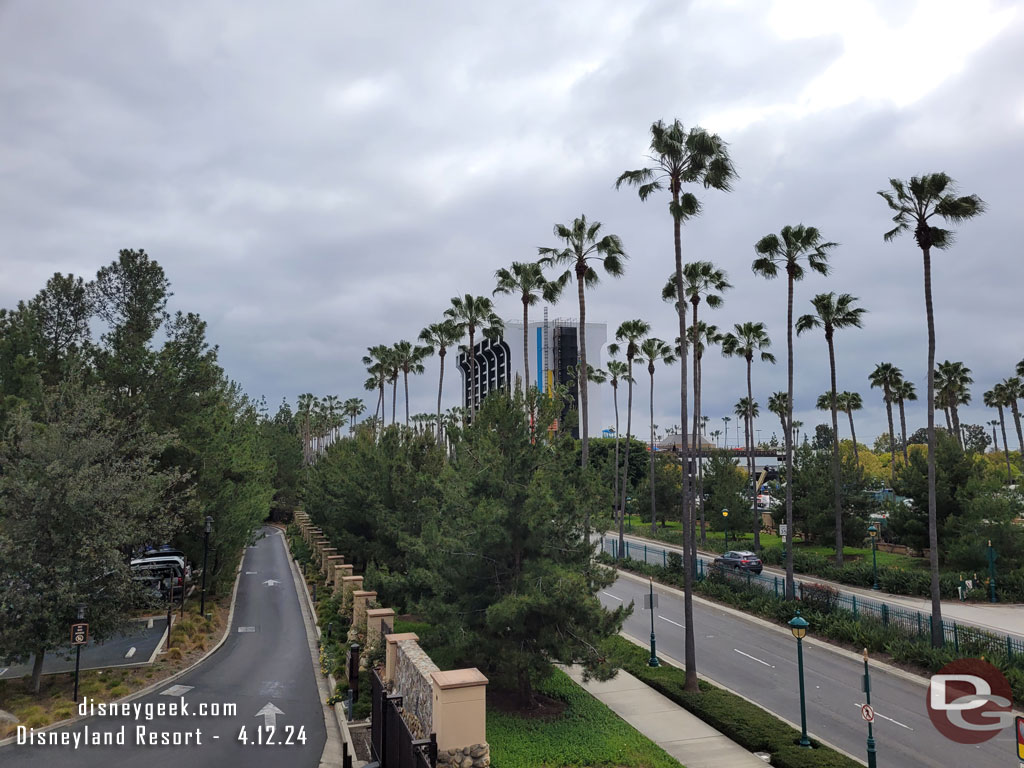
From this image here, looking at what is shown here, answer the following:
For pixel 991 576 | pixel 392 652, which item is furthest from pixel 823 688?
pixel 991 576

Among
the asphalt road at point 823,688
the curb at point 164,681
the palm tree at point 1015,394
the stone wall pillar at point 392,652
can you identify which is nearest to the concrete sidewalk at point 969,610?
the asphalt road at point 823,688

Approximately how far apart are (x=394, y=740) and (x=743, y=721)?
10.3 m

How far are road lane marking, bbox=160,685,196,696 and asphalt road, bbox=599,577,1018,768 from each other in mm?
17306

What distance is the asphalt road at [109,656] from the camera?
857 inches

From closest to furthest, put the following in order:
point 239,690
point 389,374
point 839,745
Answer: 1. point 839,745
2. point 239,690
3. point 389,374

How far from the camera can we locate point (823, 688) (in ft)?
72.0

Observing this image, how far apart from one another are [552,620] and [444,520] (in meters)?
4.54

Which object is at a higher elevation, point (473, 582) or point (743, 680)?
point (473, 582)

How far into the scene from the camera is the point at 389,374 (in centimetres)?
7912

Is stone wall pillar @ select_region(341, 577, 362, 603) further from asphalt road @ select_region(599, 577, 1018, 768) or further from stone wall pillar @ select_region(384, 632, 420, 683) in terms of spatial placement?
asphalt road @ select_region(599, 577, 1018, 768)

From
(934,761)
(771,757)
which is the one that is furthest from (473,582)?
(934,761)

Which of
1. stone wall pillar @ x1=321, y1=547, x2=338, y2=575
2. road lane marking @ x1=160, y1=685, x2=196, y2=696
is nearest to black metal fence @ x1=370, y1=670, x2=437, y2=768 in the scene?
road lane marking @ x1=160, y1=685, x2=196, y2=696

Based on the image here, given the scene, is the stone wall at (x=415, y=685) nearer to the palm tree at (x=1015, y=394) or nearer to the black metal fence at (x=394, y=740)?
the black metal fence at (x=394, y=740)

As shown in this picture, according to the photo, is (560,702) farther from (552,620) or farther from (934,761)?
(934,761)
